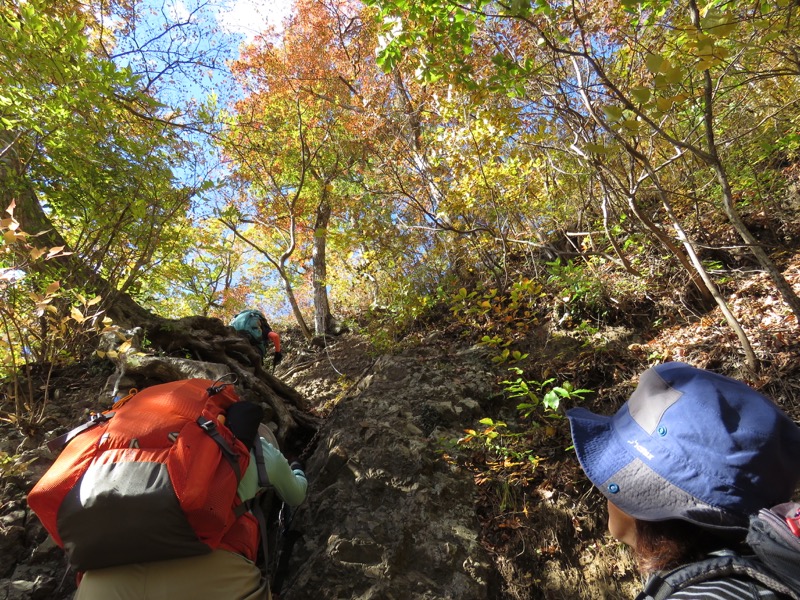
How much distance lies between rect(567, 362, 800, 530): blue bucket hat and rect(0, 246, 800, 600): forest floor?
2.13 m

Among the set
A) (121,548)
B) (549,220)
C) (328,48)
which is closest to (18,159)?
(121,548)

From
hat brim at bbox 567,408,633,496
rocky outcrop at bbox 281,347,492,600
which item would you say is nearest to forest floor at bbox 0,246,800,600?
rocky outcrop at bbox 281,347,492,600

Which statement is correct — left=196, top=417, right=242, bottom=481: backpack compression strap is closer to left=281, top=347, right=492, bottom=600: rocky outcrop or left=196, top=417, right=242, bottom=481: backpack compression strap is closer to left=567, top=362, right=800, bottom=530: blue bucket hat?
left=281, top=347, right=492, bottom=600: rocky outcrop

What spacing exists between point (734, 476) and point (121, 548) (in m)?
2.68

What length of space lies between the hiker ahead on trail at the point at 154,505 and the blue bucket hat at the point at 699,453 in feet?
6.72

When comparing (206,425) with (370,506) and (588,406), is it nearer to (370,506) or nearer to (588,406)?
(370,506)

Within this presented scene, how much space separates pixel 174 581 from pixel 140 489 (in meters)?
0.58

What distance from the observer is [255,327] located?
6793mm

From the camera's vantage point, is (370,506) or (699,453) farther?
(370,506)

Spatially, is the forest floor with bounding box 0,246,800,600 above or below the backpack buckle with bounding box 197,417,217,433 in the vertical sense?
below

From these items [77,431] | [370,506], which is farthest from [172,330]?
[370,506]

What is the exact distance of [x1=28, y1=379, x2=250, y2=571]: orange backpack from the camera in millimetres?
2006

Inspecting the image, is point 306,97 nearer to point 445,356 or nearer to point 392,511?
point 445,356

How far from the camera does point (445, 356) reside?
5844mm
